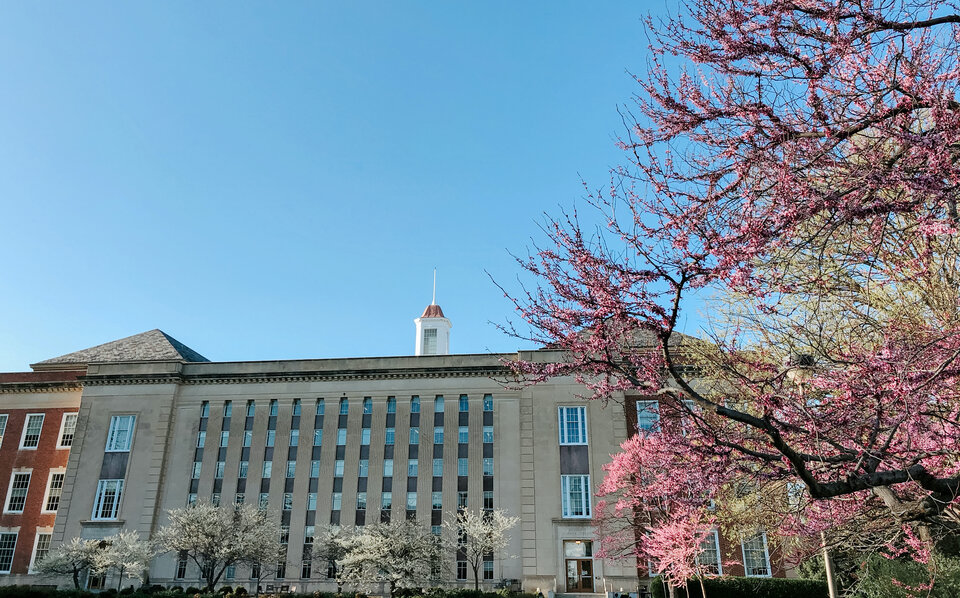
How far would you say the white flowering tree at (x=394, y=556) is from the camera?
3581 cm

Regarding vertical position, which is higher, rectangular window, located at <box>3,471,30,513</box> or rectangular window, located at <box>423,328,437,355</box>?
rectangular window, located at <box>423,328,437,355</box>

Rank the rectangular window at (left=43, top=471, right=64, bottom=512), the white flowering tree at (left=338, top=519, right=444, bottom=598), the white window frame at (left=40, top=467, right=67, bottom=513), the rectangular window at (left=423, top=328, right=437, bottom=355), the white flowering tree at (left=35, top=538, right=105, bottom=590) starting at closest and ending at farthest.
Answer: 1. the white flowering tree at (left=338, top=519, right=444, bottom=598)
2. the white flowering tree at (left=35, top=538, right=105, bottom=590)
3. the white window frame at (left=40, top=467, right=67, bottom=513)
4. the rectangular window at (left=43, top=471, right=64, bottom=512)
5. the rectangular window at (left=423, top=328, right=437, bottom=355)

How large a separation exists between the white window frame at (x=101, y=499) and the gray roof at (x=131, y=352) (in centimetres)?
855

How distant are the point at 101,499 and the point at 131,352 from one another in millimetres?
11681

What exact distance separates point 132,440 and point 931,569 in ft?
150

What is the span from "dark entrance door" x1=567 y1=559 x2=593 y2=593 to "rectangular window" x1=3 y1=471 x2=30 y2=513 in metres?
35.7

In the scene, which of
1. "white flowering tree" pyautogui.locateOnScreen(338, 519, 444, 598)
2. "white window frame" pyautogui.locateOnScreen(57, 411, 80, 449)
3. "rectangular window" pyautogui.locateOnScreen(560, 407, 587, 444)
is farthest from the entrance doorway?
"white window frame" pyautogui.locateOnScreen(57, 411, 80, 449)

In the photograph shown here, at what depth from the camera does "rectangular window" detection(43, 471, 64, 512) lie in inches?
1827

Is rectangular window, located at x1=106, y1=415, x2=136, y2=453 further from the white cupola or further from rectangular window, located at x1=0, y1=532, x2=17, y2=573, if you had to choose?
the white cupola

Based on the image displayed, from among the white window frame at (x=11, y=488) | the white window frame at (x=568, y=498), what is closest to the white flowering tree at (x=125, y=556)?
the white window frame at (x=11, y=488)

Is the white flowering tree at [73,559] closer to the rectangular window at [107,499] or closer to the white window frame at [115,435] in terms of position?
the rectangular window at [107,499]

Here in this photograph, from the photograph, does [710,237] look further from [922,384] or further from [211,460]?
[211,460]

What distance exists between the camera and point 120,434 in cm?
4706

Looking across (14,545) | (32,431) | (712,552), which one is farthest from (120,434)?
(712,552)
